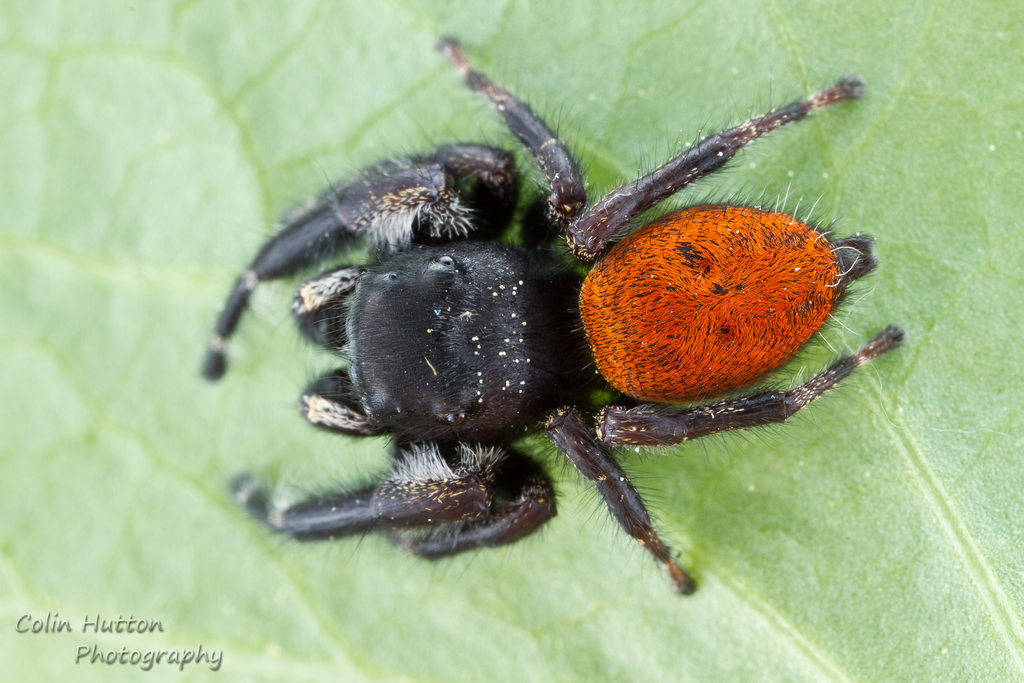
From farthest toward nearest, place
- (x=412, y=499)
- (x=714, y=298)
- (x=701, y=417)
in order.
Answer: (x=412, y=499)
(x=701, y=417)
(x=714, y=298)

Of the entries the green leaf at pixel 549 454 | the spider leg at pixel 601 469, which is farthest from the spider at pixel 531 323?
the green leaf at pixel 549 454

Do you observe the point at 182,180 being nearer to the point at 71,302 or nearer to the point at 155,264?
the point at 155,264

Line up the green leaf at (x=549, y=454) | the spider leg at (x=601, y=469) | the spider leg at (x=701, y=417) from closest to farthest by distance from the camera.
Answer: the spider leg at (x=701, y=417) < the spider leg at (x=601, y=469) < the green leaf at (x=549, y=454)

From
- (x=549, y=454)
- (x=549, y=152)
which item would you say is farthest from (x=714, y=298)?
(x=549, y=454)

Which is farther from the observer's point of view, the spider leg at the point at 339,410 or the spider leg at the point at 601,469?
the spider leg at the point at 339,410

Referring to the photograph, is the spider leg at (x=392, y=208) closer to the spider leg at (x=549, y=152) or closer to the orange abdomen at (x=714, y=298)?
the spider leg at (x=549, y=152)

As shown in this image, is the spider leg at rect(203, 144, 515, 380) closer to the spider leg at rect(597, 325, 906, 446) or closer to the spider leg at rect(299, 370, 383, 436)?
the spider leg at rect(299, 370, 383, 436)

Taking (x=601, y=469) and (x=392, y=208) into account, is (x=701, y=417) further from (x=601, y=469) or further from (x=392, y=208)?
(x=392, y=208)
